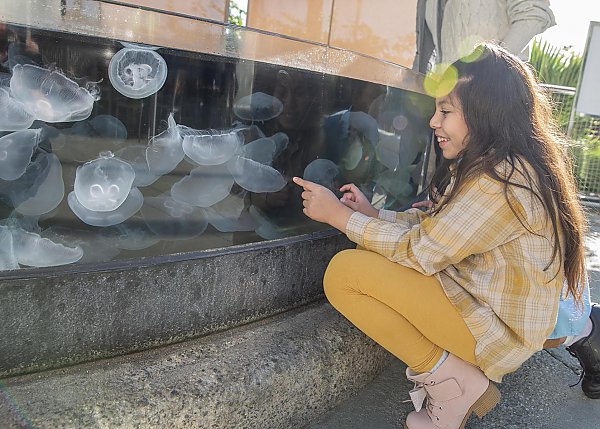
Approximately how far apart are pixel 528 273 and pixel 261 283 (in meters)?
0.75

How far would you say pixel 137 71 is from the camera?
1.53 m

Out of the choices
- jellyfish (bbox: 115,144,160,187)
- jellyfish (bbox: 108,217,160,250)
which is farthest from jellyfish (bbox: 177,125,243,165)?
jellyfish (bbox: 108,217,160,250)

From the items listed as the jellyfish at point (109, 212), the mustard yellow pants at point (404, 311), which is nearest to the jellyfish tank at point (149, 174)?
the jellyfish at point (109, 212)

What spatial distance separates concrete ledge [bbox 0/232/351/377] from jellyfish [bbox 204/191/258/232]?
84 millimetres

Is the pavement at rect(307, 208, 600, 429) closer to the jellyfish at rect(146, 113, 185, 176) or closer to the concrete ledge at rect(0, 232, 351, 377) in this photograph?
the concrete ledge at rect(0, 232, 351, 377)

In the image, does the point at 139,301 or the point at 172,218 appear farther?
the point at 172,218

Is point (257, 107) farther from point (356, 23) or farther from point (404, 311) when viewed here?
point (356, 23)

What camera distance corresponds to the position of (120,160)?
1580 mm

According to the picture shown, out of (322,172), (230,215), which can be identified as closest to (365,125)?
(322,172)

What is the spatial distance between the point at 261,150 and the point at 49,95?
614 mm

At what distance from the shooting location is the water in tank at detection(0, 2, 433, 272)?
4.74 feet

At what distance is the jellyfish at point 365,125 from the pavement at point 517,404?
31.8 inches

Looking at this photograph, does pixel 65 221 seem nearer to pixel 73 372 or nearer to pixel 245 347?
pixel 73 372

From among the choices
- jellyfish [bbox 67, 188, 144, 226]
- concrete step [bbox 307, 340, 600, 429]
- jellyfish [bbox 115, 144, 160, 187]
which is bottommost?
concrete step [bbox 307, 340, 600, 429]
